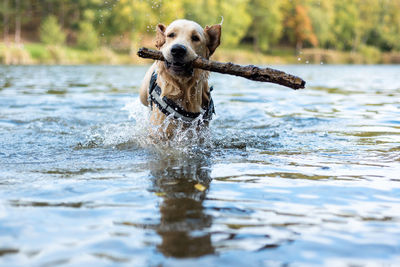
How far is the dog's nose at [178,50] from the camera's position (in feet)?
16.4

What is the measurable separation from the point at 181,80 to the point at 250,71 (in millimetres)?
1123

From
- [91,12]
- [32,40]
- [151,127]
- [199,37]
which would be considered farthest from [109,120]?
[32,40]

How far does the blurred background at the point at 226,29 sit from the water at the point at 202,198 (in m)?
31.7

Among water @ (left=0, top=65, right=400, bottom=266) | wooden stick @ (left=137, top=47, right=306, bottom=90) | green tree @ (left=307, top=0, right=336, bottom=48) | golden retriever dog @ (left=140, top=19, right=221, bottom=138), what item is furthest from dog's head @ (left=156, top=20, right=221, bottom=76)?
green tree @ (left=307, top=0, right=336, bottom=48)

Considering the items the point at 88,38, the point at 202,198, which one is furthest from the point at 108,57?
the point at 202,198

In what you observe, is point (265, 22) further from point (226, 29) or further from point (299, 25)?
point (226, 29)

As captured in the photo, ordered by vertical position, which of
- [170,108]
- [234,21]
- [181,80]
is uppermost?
[234,21]

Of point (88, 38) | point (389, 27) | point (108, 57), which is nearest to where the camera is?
point (108, 57)

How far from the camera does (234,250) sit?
2545 millimetres

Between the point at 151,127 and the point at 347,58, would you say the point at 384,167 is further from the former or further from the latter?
the point at 347,58

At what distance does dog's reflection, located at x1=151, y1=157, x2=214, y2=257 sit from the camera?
2576 millimetres

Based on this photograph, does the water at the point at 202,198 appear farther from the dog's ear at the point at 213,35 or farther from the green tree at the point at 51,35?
the green tree at the point at 51,35

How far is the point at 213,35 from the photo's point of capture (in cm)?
568

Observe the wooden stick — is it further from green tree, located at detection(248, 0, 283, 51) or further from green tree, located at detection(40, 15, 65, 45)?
green tree, located at detection(248, 0, 283, 51)
